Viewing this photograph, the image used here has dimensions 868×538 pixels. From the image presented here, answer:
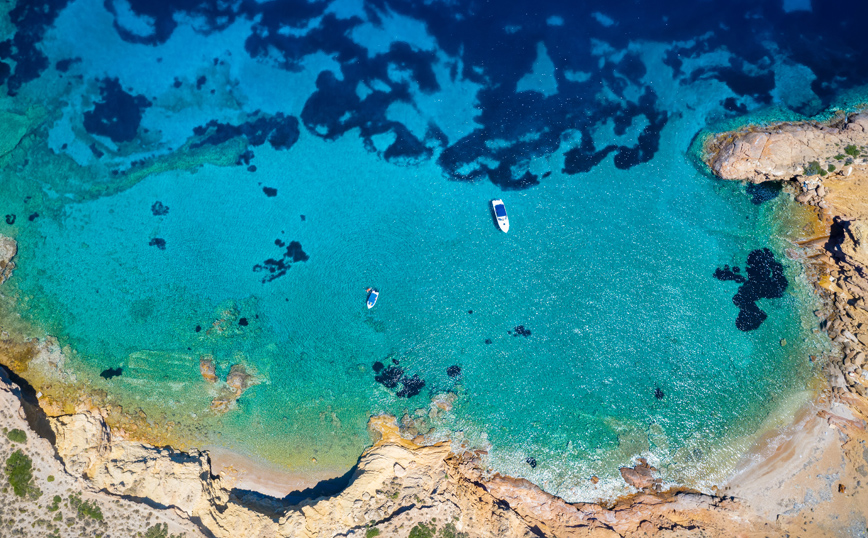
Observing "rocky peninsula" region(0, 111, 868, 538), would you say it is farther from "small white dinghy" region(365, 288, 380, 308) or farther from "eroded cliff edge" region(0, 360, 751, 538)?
"small white dinghy" region(365, 288, 380, 308)

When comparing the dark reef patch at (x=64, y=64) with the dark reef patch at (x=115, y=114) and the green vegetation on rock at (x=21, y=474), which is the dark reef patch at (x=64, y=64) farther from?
the green vegetation on rock at (x=21, y=474)

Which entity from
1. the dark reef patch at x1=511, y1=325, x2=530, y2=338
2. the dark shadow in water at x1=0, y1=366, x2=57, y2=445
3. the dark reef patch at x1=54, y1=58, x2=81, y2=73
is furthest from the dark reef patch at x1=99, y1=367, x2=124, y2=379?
the dark reef patch at x1=511, y1=325, x2=530, y2=338

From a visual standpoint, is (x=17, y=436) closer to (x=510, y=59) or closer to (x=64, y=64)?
(x=64, y=64)

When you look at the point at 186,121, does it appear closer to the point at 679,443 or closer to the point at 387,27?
→ the point at 387,27

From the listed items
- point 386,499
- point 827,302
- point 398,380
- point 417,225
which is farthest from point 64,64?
point 827,302

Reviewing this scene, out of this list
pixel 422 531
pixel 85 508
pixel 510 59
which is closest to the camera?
pixel 85 508

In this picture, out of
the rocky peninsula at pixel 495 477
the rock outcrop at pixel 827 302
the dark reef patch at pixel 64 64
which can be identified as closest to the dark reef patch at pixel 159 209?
the rocky peninsula at pixel 495 477

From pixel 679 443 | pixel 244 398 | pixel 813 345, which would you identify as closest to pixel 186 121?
pixel 244 398
